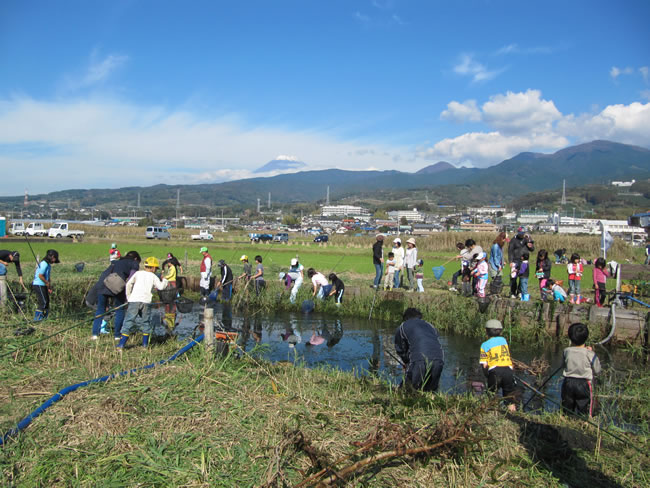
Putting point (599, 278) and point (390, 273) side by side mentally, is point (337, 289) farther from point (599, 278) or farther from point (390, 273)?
point (599, 278)

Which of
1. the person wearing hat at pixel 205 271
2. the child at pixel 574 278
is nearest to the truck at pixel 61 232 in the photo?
the person wearing hat at pixel 205 271

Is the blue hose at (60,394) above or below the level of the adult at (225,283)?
above

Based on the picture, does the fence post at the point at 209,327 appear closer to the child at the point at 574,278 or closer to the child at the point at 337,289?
the child at the point at 337,289

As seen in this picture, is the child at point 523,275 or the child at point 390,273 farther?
the child at point 390,273

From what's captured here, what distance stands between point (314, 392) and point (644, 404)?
515 cm

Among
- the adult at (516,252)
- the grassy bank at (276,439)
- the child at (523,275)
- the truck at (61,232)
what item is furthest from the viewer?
the truck at (61,232)

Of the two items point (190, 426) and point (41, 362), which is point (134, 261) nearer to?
point (41, 362)

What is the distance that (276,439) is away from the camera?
13.8 ft

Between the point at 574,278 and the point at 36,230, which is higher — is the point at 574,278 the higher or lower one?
the higher one

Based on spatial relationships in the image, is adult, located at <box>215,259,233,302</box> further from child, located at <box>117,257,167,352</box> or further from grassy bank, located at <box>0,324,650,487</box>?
grassy bank, located at <box>0,324,650,487</box>

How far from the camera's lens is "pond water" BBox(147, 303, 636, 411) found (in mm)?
8125

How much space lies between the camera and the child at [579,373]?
528 cm

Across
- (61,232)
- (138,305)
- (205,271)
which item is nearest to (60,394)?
(138,305)

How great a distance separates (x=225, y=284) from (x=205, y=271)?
902 millimetres
